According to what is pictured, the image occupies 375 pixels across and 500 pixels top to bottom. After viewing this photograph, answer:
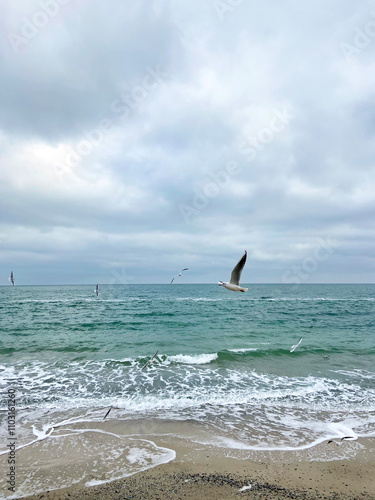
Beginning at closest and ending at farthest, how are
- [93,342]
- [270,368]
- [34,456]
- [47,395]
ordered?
[34,456] → [47,395] → [270,368] → [93,342]

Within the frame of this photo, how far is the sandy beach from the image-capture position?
242 inches

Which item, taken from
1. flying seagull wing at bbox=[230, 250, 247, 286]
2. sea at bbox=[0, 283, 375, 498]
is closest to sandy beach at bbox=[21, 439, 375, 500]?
sea at bbox=[0, 283, 375, 498]

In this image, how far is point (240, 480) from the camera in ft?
21.6

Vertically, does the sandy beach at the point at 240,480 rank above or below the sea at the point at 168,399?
above

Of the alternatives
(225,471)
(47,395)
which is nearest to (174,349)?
(47,395)

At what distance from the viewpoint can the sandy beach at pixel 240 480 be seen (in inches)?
242

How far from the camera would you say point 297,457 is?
25.2 feet

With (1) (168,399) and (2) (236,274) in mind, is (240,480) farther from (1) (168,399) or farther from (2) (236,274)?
(2) (236,274)

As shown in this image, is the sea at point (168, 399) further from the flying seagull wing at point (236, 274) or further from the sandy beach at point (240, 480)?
the flying seagull wing at point (236, 274)

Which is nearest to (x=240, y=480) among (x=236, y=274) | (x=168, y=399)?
(x=168, y=399)

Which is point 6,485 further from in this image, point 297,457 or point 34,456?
point 297,457

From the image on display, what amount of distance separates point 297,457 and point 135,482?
12.9 ft

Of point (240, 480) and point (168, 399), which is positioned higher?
point (240, 480)

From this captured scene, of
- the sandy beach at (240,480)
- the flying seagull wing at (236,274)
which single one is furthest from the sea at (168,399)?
the flying seagull wing at (236,274)
